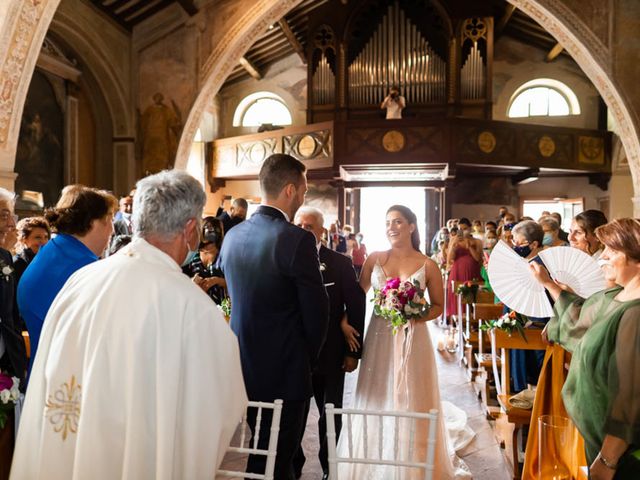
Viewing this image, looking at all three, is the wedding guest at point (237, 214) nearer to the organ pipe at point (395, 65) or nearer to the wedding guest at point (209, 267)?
the wedding guest at point (209, 267)

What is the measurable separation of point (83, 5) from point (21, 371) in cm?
871

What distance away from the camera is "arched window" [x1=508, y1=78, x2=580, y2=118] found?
15891 mm

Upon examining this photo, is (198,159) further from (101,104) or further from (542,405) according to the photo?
(542,405)

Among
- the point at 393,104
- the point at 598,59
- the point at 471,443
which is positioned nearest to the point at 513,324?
the point at 471,443

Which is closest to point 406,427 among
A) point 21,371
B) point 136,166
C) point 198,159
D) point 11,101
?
point 21,371

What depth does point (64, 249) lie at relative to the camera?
2.47 m

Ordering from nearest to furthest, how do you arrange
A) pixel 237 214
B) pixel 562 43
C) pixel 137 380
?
pixel 137 380 < pixel 237 214 < pixel 562 43

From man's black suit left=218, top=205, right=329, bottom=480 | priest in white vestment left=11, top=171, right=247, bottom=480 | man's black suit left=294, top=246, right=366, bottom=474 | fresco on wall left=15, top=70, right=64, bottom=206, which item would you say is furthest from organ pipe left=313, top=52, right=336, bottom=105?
priest in white vestment left=11, top=171, right=247, bottom=480

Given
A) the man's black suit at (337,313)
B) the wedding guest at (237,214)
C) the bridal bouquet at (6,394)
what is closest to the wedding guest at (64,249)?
the bridal bouquet at (6,394)

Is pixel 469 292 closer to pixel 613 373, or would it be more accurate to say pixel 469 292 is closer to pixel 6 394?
pixel 613 373

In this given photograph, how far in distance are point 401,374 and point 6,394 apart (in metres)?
2.20

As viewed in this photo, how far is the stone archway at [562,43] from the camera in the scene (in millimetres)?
9656

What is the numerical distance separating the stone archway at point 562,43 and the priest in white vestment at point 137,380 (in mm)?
9598

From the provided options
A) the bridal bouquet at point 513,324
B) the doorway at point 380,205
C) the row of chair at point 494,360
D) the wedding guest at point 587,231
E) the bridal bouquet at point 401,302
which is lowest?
the row of chair at point 494,360
